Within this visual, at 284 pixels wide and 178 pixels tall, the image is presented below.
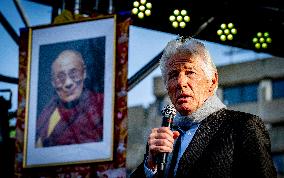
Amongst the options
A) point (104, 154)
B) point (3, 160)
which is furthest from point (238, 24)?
point (3, 160)

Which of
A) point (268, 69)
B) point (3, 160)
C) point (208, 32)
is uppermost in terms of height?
point (268, 69)

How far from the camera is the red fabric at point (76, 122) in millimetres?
5211

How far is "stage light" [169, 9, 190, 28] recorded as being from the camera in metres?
6.04

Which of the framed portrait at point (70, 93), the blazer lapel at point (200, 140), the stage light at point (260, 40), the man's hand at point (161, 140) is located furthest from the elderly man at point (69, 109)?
the man's hand at point (161, 140)

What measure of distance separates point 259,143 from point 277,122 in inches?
1388

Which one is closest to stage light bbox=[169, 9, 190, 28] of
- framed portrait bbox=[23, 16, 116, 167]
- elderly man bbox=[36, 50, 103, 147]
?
framed portrait bbox=[23, 16, 116, 167]

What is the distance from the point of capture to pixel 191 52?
2.72 m

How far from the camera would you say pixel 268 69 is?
38469 mm

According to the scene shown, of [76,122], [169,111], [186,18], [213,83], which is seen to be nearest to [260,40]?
[186,18]

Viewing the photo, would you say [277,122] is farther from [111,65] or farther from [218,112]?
[218,112]

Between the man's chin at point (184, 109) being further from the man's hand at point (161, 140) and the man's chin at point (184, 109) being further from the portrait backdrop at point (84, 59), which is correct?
the portrait backdrop at point (84, 59)

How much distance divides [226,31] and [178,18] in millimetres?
497

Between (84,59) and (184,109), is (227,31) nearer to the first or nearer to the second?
(84,59)

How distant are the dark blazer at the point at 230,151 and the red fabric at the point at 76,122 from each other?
8.55ft
